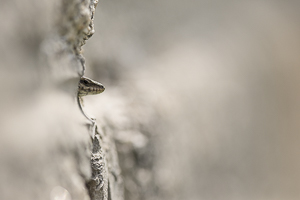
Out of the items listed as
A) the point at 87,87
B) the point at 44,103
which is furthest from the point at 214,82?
the point at 44,103

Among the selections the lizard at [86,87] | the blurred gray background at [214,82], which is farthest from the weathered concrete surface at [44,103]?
the blurred gray background at [214,82]

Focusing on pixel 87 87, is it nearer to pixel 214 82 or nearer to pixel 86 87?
pixel 86 87

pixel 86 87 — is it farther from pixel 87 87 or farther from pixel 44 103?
pixel 44 103

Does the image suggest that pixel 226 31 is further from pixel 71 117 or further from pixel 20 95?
pixel 20 95

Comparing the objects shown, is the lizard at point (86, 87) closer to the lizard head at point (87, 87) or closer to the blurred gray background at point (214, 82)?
the lizard head at point (87, 87)

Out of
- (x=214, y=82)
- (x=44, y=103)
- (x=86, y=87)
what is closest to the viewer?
(x=44, y=103)

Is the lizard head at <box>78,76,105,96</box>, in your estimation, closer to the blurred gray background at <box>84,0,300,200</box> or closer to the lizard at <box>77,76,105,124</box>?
the lizard at <box>77,76,105,124</box>

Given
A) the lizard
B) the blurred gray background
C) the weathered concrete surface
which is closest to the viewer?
the weathered concrete surface

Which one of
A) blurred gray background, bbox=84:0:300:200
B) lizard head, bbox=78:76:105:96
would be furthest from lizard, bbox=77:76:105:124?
blurred gray background, bbox=84:0:300:200

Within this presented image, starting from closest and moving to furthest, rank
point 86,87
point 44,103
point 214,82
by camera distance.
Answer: point 44,103, point 86,87, point 214,82

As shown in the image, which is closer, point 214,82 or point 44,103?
point 44,103

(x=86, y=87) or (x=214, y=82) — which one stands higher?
(x=214, y=82)
